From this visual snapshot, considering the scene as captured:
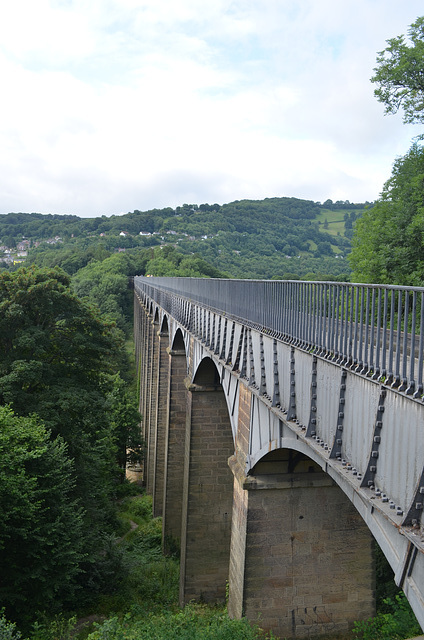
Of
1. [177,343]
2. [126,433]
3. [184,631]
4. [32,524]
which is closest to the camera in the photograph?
[184,631]

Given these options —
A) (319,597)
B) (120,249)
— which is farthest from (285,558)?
(120,249)

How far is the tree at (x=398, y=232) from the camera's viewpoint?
65.5 ft

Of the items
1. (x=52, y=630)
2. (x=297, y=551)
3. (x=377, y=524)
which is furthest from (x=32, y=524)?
(x=377, y=524)

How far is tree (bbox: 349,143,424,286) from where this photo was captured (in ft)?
65.5

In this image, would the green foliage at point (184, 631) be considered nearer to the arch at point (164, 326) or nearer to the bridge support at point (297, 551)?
the bridge support at point (297, 551)

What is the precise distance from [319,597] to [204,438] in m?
7.30

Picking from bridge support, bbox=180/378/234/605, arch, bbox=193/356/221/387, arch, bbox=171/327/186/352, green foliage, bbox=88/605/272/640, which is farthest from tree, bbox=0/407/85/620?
arch, bbox=171/327/186/352

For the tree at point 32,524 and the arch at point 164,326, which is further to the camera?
the arch at point 164,326

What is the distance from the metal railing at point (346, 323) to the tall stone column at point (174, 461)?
38.5 ft

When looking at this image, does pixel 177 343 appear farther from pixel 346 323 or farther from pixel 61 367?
pixel 346 323

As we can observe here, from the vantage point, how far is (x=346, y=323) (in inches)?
243

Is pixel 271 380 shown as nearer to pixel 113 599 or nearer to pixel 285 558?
pixel 285 558

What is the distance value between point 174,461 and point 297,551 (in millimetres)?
12696

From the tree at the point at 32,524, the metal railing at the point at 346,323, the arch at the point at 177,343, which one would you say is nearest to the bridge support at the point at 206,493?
the tree at the point at 32,524
